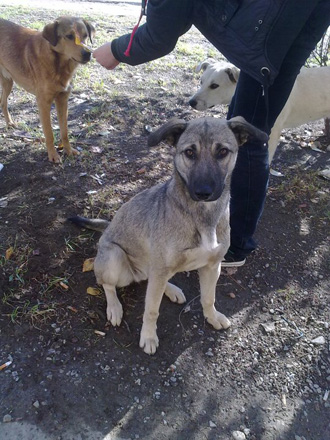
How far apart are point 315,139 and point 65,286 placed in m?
4.38

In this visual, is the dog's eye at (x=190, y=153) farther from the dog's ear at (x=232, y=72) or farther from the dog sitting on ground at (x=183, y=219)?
the dog's ear at (x=232, y=72)

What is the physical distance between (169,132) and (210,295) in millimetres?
1219

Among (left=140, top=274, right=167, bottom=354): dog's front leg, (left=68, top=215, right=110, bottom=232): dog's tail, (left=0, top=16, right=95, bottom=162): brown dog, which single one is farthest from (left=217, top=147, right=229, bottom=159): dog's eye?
(left=0, top=16, right=95, bottom=162): brown dog

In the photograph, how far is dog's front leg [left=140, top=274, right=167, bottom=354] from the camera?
242cm

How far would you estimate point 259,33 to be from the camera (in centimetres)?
215

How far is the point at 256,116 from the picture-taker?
2.70m

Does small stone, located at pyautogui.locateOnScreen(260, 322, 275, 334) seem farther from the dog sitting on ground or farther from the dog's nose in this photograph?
the dog's nose

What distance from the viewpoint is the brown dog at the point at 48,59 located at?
400 centimetres

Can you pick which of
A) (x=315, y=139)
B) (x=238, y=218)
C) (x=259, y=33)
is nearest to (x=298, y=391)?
(x=238, y=218)

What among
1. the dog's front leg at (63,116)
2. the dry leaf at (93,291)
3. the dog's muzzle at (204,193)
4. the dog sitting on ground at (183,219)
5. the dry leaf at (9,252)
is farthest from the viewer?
the dog's front leg at (63,116)

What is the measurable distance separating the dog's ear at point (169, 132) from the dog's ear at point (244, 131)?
0.30 meters

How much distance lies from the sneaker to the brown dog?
7.83 ft

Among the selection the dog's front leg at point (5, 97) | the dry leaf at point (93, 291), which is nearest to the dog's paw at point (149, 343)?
the dry leaf at point (93, 291)

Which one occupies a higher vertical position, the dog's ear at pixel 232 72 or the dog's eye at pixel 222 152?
the dog's eye at pixel 222 152
